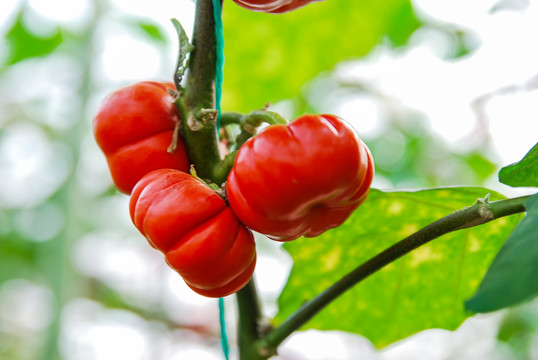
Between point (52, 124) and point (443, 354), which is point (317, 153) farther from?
point (443, 354)

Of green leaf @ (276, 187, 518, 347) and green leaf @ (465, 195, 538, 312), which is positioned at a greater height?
green leaf @ (465, 195, 538, 312)

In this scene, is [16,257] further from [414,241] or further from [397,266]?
[414,241]

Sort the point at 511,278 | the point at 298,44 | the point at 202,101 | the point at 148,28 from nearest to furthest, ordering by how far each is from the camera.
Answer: the point at 511,278, the point at 202,101, the point at 298,44, the point at 148,28

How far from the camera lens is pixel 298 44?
1811mm

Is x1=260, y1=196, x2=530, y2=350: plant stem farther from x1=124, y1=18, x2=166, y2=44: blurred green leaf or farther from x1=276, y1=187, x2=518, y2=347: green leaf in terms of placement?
x1=124, y1=18, x2=166, y2=44: blurred green leaf

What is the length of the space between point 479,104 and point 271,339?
1.71 meters

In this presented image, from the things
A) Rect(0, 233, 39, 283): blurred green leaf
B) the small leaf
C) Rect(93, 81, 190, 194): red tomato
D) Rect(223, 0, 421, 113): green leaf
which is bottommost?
Rect(0, 233, 39, 283): blurred green leaf

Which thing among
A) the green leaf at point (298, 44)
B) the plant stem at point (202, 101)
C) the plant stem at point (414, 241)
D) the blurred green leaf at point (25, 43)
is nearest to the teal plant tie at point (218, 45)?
the plant stem at point (202, 101)

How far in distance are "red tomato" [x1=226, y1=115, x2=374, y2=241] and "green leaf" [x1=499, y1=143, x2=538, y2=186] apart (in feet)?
0.71

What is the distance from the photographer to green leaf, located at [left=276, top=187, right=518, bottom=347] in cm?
91

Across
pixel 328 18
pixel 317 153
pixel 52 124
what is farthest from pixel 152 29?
pixel 317 153

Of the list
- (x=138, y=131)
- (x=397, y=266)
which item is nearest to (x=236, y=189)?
(x=138, y=131)

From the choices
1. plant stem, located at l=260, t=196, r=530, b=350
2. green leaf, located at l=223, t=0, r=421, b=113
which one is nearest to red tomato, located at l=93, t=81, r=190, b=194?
plant stem, located at l=260, t=196, r=530, b=350

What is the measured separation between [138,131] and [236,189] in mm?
174
